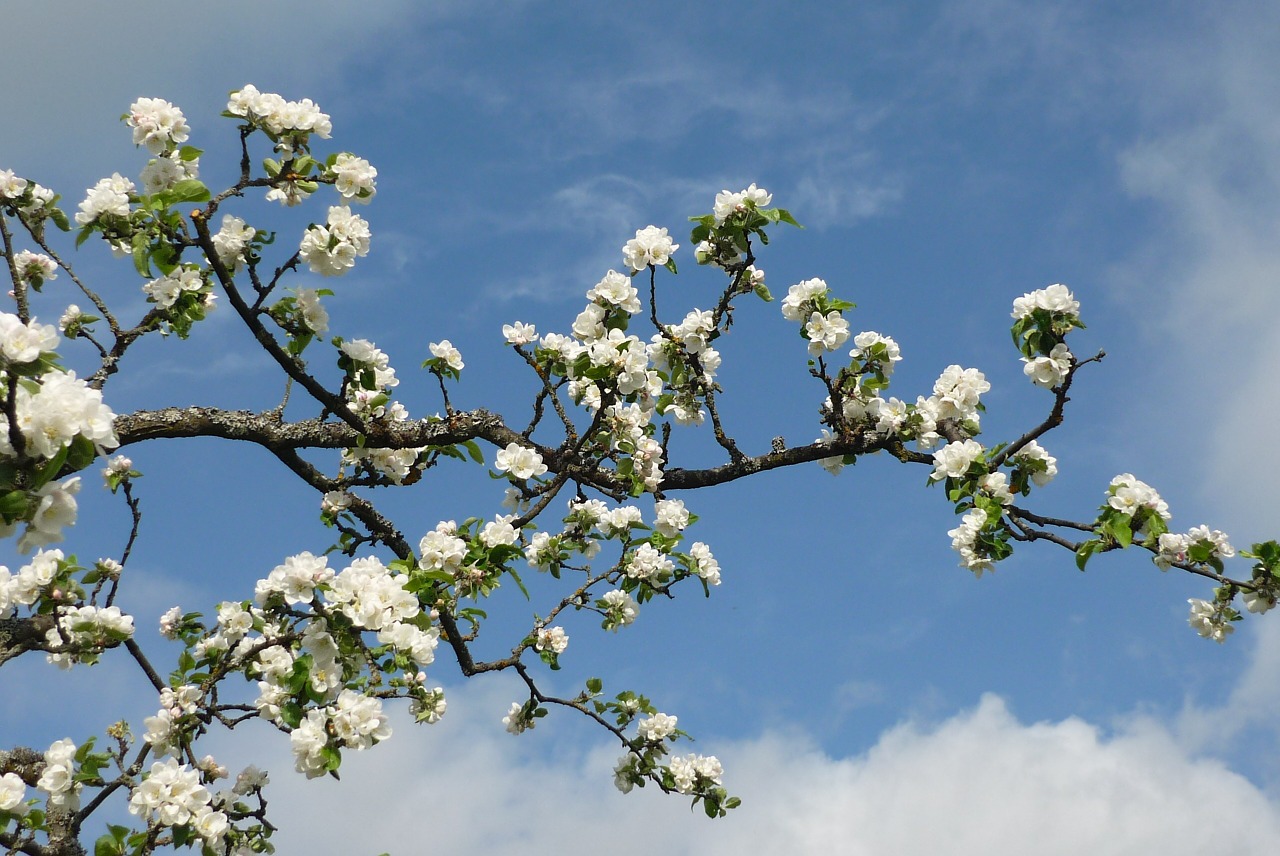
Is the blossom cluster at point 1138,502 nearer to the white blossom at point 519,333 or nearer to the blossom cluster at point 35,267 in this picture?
the white blossom at point 519,333

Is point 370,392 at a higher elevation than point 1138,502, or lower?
higher

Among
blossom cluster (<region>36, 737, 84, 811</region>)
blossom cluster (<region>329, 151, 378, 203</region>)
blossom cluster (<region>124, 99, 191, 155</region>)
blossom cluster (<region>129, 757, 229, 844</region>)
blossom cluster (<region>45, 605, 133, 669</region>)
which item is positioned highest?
blossom cluster (<region>124, 99, 191, 155</region>)

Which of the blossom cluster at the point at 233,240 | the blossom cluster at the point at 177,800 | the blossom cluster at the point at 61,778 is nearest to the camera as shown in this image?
the blossom cluster at the point at 177,800

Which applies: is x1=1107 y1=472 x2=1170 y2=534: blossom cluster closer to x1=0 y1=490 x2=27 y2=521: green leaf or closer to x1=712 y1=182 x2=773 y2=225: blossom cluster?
x1=712 y1=182 x2=773 y2=225: blossom cluster

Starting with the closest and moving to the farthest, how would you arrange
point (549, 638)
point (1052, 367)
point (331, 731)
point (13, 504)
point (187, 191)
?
point (13, 504), point (331, 731), point (187, 191), point (1052, 367), point (549, 638)

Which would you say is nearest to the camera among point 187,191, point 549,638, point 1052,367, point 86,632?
point 187,191

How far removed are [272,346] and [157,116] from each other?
1.14m

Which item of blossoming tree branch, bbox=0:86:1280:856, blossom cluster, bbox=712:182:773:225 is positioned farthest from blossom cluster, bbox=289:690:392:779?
blossom cluster, bbox=712:182:773:225

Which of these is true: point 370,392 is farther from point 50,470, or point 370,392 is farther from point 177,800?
point 50,470

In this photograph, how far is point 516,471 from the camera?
17.1 ft

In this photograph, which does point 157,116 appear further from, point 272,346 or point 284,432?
point 284,432

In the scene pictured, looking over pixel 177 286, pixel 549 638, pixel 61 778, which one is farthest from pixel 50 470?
pixel 549 638

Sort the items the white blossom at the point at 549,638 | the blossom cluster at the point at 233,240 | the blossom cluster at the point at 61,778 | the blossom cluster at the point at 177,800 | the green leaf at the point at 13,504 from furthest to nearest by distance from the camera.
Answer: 1. the white blossom at the point at 549,638
2. the blossom cluster at the point at 61,778
3. the blossom cluster at the point at 233,240
4. the blossom cluster at the point at 177,800
5. the green leaf at the point at 13,504

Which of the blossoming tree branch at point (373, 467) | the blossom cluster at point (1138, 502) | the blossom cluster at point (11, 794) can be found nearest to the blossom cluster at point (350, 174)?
the blossoming tree branch at point (373, 467)
